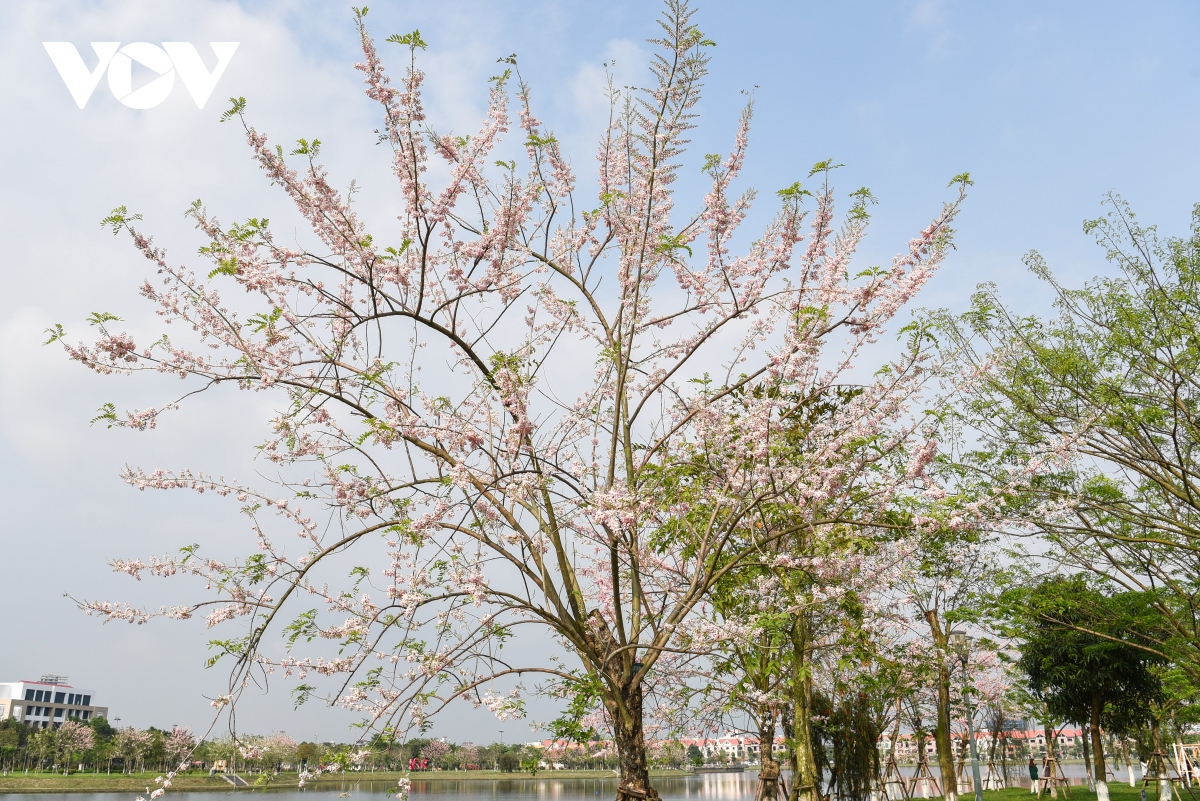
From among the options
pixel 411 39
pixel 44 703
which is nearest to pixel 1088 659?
pixel 411 39

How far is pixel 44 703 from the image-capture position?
87062 millimetres

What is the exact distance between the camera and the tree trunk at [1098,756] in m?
16.5

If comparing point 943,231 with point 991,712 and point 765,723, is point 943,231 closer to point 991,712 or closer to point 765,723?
point 765,723

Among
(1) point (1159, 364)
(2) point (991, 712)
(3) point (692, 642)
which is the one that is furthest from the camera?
(2) point (991, 712)

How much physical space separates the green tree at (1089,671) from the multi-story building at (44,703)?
90430 millimetres

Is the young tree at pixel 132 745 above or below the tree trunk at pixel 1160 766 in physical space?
below

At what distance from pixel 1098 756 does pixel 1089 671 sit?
9.39ft

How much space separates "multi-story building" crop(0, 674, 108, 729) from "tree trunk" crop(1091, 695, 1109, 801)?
91374mm

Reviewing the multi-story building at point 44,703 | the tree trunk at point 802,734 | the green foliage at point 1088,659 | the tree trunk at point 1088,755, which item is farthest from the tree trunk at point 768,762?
the multi-story building at point 44,703

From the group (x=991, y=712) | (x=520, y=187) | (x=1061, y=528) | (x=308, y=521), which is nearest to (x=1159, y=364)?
(x=1061, y=528)

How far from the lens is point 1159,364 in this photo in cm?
1210

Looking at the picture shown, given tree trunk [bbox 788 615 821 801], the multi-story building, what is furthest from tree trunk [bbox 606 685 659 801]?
the multi-story building

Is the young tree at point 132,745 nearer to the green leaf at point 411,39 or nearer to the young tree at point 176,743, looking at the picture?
the young tree at point 176,743

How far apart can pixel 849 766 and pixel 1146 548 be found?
6757mm
